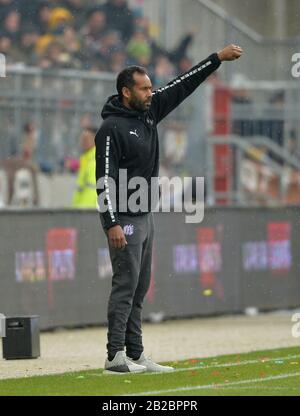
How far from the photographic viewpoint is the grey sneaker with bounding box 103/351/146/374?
31.7ft

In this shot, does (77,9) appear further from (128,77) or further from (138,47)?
(128,77)

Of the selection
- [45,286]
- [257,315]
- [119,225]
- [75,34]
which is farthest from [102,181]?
[75,34]

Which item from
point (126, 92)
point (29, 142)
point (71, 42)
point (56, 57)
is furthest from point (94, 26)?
point (126, 92)

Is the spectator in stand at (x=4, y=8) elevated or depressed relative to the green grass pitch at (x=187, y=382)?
elevated

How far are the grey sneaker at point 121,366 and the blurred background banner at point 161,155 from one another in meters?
4.28

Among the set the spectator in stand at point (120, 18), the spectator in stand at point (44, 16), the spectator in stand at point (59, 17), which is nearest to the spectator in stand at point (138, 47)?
the spectator in stand at point (120, 18)

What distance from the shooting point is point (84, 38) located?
18.8 metres

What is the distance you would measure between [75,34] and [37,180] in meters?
3.44

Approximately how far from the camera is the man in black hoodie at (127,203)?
9633 millimetres

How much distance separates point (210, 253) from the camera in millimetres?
16500

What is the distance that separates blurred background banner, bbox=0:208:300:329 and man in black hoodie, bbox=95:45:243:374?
4.13 m

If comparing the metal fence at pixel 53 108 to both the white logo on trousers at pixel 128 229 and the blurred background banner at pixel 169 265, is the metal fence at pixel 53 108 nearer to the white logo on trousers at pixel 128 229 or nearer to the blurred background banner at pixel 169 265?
the blurred background banner at pixel 169 265

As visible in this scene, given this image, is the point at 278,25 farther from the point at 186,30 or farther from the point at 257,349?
the point at 257,349

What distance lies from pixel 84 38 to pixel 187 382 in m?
10.4
